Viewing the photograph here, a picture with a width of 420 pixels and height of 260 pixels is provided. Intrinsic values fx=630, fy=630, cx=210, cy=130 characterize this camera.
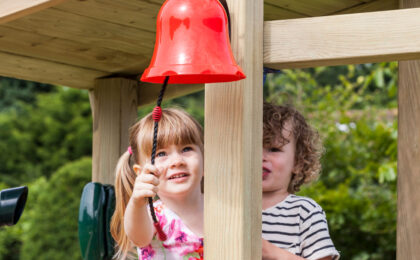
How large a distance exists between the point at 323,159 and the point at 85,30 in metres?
3.24

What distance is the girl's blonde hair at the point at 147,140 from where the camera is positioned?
6.28ft

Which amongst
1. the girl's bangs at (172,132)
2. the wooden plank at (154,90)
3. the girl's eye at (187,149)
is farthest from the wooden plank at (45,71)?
the girl's eye at (187,149)

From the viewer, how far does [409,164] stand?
2152mm

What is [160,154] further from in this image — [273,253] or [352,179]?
[352,179]

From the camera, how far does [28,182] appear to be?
841 centimetres

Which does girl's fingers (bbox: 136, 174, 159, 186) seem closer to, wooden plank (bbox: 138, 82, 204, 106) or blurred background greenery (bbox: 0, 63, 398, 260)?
blurred background greenery (bbox: 0, 63, 398, 260)

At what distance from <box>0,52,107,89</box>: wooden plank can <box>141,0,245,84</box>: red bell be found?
1.76 m

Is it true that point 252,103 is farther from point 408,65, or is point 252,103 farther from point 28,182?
point 28,182

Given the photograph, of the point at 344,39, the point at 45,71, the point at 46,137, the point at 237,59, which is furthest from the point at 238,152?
the point at 46,137

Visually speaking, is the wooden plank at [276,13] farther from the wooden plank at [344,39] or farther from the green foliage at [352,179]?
the green foliage at [352,179]

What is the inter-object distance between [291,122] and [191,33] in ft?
2.63

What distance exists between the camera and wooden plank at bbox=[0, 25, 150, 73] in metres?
2.67

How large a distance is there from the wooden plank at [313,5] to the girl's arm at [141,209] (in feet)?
3.12

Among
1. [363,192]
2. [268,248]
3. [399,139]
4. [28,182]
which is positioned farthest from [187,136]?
[28,182]
